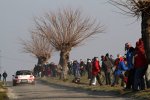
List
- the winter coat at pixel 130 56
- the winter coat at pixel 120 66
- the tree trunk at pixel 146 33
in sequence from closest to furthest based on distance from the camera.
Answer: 1. the tree trunk at pixel 146 33
2. the winter coat at pixel 130 56
3. the winter coat at pixel 120 66

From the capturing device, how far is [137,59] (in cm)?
2217

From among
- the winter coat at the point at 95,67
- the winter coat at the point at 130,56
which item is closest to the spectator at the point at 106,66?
the winter coat at the point at 95,67

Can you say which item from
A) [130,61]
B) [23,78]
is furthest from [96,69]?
[23,78]

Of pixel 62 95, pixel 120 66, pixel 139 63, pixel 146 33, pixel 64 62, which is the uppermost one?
pixel 64 62

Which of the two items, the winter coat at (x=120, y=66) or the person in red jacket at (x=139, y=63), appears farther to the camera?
the winter coat at (x=120, y=66)

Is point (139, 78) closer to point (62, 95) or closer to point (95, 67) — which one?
point (62, 95)

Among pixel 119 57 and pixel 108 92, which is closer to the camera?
pixel 108 92

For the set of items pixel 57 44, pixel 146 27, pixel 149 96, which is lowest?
pixel 149 96

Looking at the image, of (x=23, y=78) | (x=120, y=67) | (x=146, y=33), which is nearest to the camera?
(x=146, y=33)

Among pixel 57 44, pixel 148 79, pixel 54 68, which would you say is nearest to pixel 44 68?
pixel 54 68

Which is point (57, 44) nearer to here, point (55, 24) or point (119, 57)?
point (55, 24)

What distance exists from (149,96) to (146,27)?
13.6 ft

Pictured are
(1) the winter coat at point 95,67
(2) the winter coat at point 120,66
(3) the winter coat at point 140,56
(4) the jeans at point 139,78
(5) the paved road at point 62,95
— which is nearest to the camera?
(3) the winter coat at point 140,56

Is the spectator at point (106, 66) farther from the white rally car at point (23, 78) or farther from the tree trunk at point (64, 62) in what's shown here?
the tree trunk at point (64, 62)
